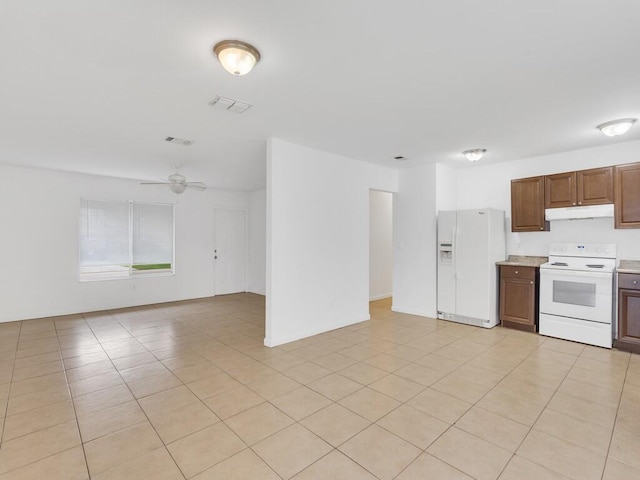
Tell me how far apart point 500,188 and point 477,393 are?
3824mm

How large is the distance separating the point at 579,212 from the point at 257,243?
654 cm

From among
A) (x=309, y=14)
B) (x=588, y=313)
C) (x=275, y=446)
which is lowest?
(x=275, y=446)

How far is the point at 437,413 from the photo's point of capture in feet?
8.30

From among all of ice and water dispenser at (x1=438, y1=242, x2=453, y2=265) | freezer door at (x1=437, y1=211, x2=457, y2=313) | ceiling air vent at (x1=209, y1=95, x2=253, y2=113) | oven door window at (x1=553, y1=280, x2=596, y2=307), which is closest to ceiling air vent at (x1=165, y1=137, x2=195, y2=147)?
ceiling air vent at (x1=209, y1=95, x2=253, y2=113)

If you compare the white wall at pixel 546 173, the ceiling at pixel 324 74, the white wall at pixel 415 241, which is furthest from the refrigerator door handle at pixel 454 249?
the ceiling at pixel 324 74

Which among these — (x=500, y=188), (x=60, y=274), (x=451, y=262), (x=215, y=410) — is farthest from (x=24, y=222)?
(x=500, y=188)

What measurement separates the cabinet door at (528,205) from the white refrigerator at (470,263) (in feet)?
0.82

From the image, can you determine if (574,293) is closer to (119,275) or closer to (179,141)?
(179,141)

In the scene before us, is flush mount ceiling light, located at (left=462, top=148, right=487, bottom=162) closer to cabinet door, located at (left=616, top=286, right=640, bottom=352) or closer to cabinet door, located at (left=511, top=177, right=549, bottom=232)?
cabinet door, located at (left=511, top=177, right=549, bottom=232)

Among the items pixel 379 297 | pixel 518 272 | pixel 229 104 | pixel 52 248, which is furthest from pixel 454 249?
pixel 52 248

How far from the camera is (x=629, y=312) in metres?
3.81

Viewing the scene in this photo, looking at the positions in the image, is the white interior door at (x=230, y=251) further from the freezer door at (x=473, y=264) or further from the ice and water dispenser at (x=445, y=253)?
the freezer door at (x=473, y=264)

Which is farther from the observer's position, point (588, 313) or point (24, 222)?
point (24, 222)

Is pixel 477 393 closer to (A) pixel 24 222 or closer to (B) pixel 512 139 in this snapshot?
(B) pixel 512 139
